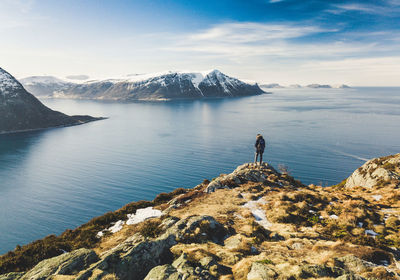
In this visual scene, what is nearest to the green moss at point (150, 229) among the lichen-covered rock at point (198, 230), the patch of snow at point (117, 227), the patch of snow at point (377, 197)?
the lichen-covered rock at point (198, 230)

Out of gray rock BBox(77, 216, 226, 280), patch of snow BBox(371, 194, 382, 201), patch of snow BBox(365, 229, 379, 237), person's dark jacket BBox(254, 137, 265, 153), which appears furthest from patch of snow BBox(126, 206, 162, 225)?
patch of snow BBox(371, 194, 382, 201)

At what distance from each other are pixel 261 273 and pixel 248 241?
499 centimetres

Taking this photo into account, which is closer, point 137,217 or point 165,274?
point 165,274

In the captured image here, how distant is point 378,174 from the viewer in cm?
3250

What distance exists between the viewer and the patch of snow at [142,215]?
2099cm

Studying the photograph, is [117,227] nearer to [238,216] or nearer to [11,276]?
[11,276]

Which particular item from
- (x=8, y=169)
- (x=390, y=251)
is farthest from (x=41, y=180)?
(x=390, y=251)

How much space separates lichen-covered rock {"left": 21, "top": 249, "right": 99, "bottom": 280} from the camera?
432 inches

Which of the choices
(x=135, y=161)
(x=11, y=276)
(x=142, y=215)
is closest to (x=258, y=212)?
(x=142, y=215)

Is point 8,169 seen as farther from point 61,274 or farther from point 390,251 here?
point 390,251

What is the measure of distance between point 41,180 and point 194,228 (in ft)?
282

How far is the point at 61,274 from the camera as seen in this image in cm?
1084

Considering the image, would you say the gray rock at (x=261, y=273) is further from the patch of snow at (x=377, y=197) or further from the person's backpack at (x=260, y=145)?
the patch of snow at (x=377, y=197)

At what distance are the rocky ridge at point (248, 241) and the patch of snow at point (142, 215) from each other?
0.34 metres
